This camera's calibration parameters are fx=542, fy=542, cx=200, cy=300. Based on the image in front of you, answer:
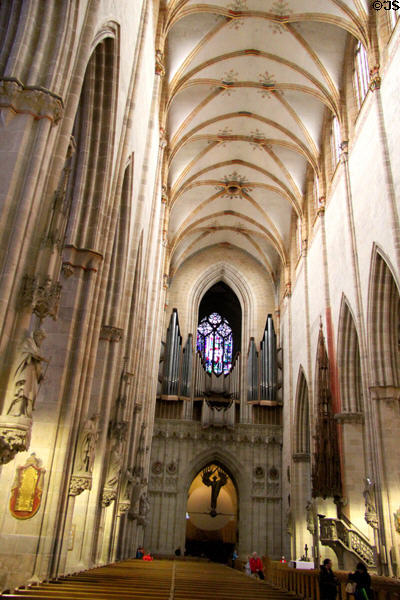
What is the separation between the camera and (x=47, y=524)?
287 inches

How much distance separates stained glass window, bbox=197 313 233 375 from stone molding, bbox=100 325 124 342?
17.8 meters

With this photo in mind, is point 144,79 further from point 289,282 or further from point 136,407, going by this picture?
point 289,282

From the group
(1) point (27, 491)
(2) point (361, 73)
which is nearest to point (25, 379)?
(1) point (27, 491)

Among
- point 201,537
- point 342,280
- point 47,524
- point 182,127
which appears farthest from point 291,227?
point 47,524

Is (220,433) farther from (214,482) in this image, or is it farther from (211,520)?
(211,520)

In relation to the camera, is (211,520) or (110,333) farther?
(211,520)

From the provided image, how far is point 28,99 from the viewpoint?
574cm

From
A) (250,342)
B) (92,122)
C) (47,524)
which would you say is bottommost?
(47,524)

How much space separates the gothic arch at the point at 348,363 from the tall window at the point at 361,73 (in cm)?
617

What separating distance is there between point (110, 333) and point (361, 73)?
11.6 m

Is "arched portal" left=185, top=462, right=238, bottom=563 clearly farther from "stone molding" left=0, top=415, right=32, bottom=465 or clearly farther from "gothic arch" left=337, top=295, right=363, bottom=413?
"stone molding" left=0, top=415, right=32, bottom=465

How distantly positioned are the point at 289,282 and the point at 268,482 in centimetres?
916

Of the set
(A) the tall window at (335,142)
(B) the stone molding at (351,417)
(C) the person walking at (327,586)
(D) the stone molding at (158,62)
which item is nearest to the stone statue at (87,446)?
(C) the person walking at (327,586)

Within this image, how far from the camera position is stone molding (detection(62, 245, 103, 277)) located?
8826 mm
